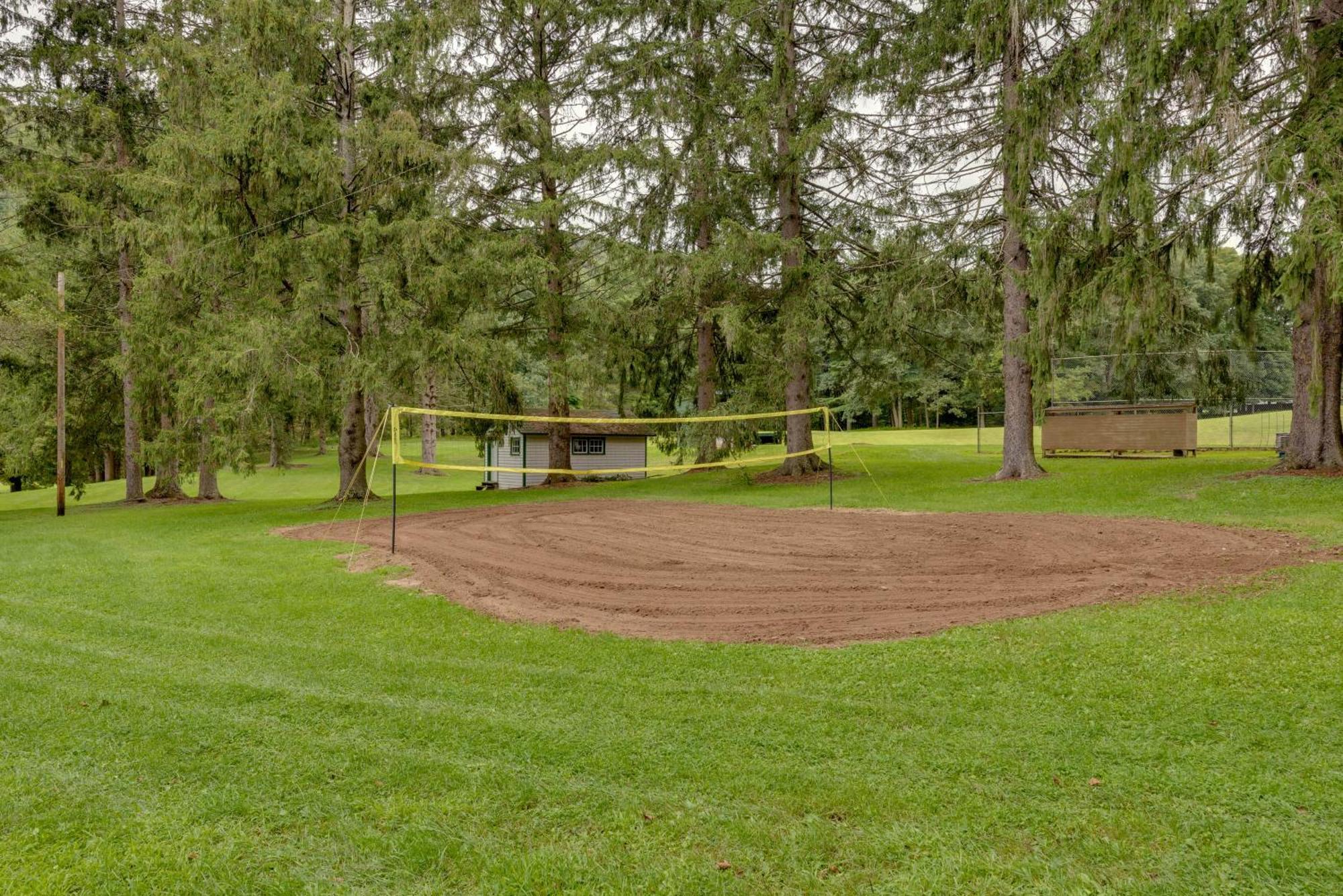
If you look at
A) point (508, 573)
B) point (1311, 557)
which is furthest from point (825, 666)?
point (1311, 557)

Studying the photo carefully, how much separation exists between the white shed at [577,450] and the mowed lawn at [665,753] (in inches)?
869

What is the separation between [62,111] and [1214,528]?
25.4m

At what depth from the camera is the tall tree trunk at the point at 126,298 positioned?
19.3 m

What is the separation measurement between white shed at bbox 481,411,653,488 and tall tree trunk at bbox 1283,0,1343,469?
18510mm

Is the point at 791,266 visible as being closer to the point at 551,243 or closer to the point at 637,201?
the point at 637,201

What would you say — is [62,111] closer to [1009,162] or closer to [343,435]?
[343,435]

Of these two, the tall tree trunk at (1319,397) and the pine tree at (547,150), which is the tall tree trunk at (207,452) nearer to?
the pine tree at (547,150)

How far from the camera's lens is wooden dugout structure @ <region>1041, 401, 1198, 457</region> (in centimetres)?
2055

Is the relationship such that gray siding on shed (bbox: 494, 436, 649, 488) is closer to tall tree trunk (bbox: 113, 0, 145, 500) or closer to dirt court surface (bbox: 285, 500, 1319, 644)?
tall tree trunk (bbox: 113, 0, 145, 500)

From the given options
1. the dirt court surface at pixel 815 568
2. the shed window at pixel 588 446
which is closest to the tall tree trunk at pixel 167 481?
the dirt court surface at pixel 815 568

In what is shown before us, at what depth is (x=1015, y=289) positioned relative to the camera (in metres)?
15.6

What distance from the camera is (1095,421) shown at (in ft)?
70.0

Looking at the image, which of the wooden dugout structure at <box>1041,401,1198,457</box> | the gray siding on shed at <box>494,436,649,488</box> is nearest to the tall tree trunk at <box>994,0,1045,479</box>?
the wooden dugout structure at <box>1041,401,1198,457</box>

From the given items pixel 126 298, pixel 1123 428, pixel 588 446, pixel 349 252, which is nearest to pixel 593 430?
pixel 588 446
